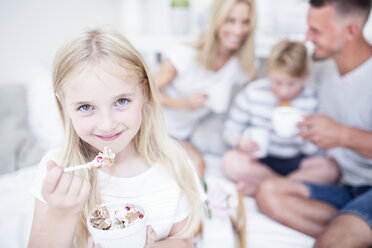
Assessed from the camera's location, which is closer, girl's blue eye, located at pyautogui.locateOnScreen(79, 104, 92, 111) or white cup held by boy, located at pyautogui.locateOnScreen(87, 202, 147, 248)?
white cup held by boy, located at pyautogui.locateOnScreen(87, 202, 147, 248)

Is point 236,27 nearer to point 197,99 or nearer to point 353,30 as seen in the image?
point 197,99

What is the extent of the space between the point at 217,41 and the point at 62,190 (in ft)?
4.18

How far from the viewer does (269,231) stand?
116cm

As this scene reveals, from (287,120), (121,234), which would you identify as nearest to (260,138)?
(287,120)

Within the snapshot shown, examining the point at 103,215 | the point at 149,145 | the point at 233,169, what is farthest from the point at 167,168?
the point at 233,169

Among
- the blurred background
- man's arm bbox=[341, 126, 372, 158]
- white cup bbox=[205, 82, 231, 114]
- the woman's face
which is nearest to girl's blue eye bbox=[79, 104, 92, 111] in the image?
the blurred background

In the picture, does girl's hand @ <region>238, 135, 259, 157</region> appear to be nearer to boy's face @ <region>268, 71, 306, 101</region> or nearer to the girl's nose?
boy's face @ <region>268, 71, 306, 101</region>

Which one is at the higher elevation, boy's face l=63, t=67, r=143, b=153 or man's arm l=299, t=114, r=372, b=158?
boy's face l=63, t=67, r=143, b=153

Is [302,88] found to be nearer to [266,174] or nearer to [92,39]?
[266,174]

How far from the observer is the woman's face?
1529 mm

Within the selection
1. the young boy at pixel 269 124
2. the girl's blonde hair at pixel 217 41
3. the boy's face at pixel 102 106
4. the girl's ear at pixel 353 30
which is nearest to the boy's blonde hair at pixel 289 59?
the young boy at pixel 269 124

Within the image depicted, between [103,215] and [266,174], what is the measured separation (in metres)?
1.04

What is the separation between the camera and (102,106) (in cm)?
68

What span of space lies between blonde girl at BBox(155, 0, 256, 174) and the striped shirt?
0.11 meters
